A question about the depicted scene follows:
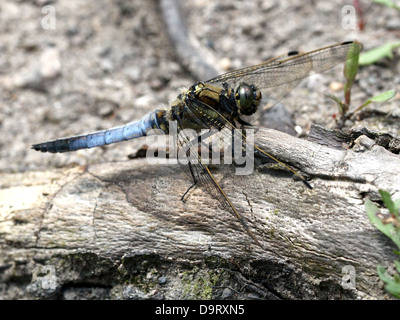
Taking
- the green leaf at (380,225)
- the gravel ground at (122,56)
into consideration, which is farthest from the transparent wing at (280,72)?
the green leaf at (380,225)

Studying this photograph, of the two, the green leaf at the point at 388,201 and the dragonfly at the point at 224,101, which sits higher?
the dragonfly at the point at 224,101

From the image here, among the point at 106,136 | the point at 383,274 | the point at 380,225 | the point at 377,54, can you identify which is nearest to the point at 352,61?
the point at 377,54

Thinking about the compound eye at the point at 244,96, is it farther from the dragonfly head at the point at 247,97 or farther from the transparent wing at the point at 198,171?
the transparent wing at the point at 198,171

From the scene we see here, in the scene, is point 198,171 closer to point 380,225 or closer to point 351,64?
point 380,225

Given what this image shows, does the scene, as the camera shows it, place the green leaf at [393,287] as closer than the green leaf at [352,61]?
Yes

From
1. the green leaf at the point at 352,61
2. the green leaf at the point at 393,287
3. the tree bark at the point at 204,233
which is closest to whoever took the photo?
the green leaf at the point at 393,287

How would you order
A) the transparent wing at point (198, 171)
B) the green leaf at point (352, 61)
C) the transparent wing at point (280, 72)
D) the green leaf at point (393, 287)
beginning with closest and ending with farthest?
1. the green leaf at point (393, 287)
2. the transparent wing at point (198, 171)
3. the green leaf at point (352, 61)
4. the transparent wing at point (280, 72)
